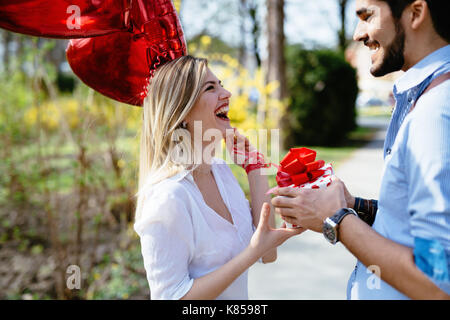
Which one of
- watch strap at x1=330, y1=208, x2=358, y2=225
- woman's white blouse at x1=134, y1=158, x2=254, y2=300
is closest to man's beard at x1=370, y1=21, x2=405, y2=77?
watch strap at x1=330, y1=208, x2=358, y2=225

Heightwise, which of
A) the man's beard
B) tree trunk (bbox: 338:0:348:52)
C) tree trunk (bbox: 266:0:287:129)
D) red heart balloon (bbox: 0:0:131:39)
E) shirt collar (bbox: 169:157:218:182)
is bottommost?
shirt collar (bbox: 169:157:218:182)

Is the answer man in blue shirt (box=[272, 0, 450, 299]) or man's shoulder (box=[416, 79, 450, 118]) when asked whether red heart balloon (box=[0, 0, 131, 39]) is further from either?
man's shoulder (box=[416, 79, 450, 118])

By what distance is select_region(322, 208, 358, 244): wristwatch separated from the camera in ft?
3.93

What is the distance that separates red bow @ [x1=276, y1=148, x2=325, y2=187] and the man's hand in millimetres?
62

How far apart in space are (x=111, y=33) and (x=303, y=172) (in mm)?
978

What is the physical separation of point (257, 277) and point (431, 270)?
9.60ft

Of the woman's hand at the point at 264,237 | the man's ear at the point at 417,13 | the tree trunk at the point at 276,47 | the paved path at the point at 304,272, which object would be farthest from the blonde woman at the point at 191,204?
the tree trunk at the point at 276,47

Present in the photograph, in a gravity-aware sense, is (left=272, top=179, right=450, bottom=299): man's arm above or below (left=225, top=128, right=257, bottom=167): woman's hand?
below

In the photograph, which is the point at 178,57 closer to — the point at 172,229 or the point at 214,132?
the point at 214,132

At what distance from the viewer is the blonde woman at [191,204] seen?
4.50ft

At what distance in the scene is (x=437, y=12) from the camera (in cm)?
116
